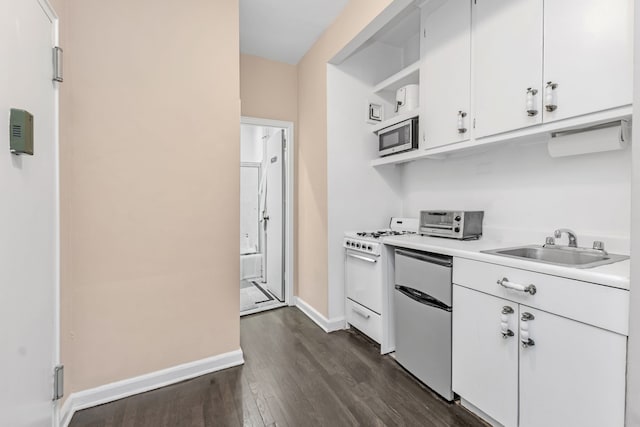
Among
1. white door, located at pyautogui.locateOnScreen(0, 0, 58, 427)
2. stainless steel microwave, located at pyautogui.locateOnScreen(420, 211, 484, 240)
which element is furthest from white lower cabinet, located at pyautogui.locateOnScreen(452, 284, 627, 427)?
white door, located at pyautogui.locateOnScreen(0, 0, 58, 427)

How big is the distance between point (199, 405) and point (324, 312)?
4.38 feet

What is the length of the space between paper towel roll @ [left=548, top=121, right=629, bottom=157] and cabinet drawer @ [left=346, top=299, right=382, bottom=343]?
1.63 m

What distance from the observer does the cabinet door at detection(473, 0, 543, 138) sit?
151cm

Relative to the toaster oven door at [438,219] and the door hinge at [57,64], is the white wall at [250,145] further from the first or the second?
the door hinge at [57,64]

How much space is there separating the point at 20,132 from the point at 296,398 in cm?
187

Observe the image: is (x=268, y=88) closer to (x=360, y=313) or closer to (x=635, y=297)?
(x=360, y=313)

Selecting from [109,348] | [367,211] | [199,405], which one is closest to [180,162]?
[109,348]

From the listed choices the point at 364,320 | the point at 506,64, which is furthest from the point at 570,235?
the point at 364,320

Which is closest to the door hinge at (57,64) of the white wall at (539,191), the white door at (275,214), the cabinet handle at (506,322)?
the white door at (275,214)

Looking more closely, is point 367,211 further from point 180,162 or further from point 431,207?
point 180,162

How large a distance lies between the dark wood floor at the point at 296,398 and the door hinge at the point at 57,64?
6.02 ft

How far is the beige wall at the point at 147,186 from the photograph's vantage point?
1.68 meters

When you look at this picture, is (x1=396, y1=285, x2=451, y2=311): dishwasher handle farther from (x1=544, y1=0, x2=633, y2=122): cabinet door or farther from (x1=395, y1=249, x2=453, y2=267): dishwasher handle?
(x1=544, y1=0, x2=633, y2=122): cabinet door

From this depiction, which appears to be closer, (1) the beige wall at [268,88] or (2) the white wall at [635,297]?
(2) the white wall at [635,297]
